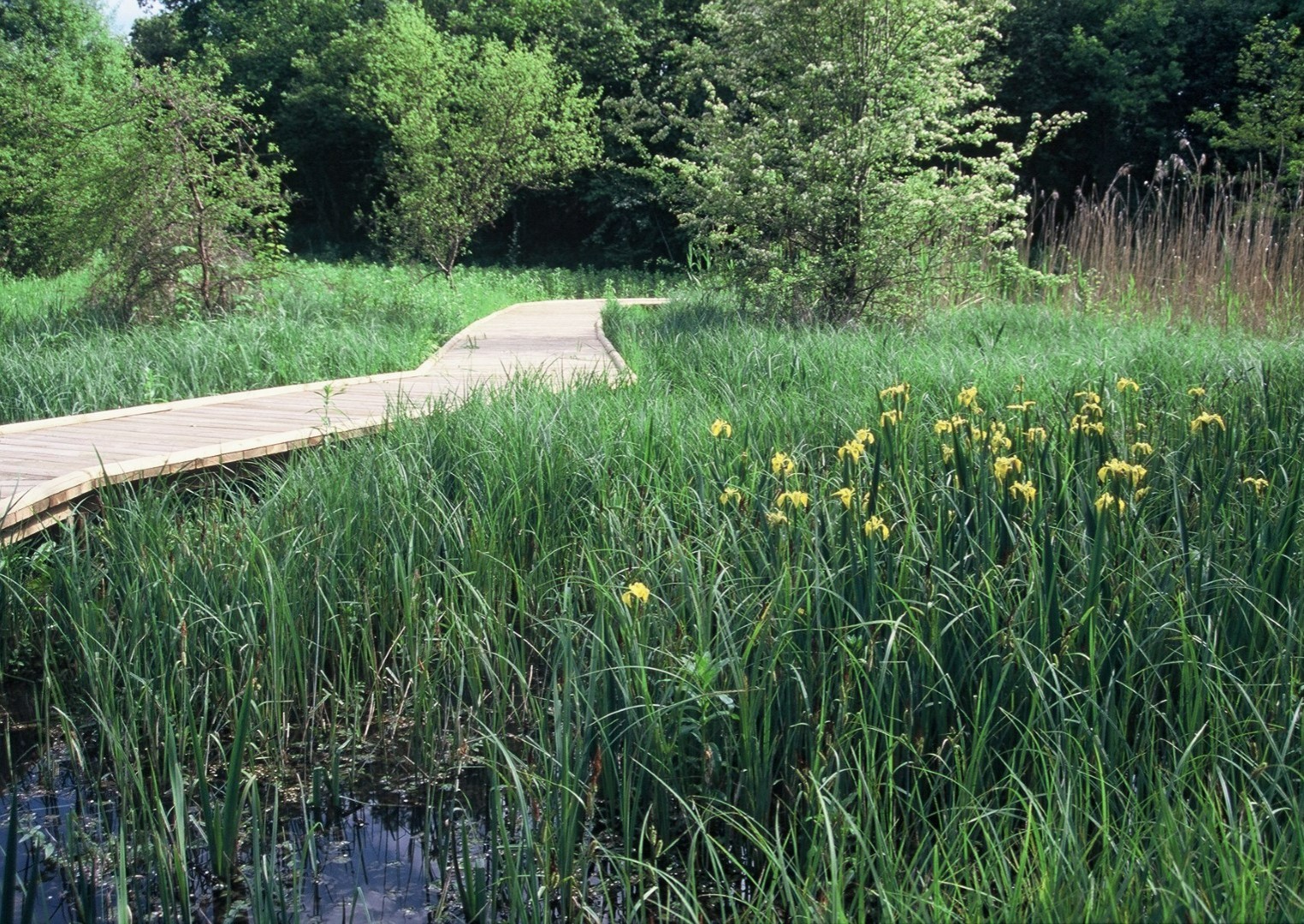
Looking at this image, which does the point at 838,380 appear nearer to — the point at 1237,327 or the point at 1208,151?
the point at 1237,327

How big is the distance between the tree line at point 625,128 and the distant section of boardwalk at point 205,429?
2.42m

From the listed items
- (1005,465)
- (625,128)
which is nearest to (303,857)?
(1005,465)

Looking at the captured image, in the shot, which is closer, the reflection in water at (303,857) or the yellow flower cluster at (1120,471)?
the reflection in water at (303,857)

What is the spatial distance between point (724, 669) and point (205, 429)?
13.0 ft

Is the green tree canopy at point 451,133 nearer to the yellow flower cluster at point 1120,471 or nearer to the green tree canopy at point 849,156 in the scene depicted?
the green tree canopy at point 849,156

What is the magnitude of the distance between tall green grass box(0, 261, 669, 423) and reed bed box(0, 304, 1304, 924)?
2.74 metres

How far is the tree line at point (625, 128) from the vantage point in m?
9.04

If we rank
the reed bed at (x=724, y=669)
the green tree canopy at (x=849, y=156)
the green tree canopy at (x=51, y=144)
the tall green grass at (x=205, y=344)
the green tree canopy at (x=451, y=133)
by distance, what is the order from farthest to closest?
1. the green tree canopy at (x=451, y=133)
2. the green tree canopy at (x=51, y=144)
3. the green tree canopy at (x=849, y=156)
4. the tall green grass at (x=205, y=344)
5. the reed bed at (x=724, y=669)

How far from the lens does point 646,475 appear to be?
413 cm

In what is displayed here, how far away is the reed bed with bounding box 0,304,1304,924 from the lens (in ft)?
6.79

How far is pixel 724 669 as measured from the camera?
104 inches

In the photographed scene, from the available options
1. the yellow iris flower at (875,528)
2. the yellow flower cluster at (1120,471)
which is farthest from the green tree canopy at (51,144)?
the yellow flower cluster at (1120,471)

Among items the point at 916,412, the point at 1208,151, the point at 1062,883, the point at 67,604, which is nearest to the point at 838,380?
the point at 916,412

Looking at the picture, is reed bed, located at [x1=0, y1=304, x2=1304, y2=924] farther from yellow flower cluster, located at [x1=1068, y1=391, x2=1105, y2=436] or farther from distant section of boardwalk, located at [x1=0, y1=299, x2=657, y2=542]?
distant section of boardwalk, located at [x1=0, y1=299, x2=657, y2=542]
